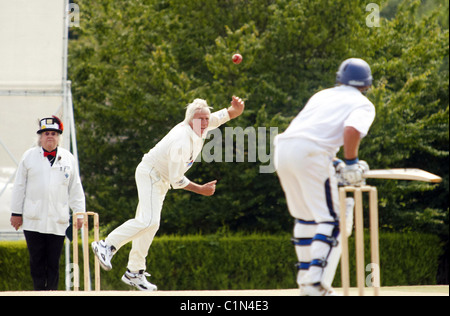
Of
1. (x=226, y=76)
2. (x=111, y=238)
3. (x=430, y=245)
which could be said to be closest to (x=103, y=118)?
(x=226, y=76)

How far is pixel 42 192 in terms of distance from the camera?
24.1ft

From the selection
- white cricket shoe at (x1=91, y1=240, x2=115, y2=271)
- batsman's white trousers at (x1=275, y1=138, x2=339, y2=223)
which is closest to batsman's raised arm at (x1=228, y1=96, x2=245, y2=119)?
white cricket shoe at (x1=91, y1=240, x2=115, y2=271)

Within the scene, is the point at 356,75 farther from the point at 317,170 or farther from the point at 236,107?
the point at 236,107

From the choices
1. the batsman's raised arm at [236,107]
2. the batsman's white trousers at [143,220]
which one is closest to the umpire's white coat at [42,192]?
the batsman's white trousers at [143,220]

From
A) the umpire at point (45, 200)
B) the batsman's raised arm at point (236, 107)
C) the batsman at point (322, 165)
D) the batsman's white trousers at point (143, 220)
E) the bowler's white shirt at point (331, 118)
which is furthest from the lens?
the batsman's raised arm at point (236, 107)

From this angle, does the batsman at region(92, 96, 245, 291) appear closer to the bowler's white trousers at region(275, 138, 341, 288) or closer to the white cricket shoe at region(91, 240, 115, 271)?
the white cricket shoe at region(91, 240, 115, 271)

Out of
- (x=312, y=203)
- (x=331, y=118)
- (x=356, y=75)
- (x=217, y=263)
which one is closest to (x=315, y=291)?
(x=312, y=203)

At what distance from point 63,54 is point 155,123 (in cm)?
372

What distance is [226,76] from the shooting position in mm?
13375

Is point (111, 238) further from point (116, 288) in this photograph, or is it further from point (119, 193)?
point (119, 193)

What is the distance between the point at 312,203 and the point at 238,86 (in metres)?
8.00

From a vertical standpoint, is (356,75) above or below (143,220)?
above

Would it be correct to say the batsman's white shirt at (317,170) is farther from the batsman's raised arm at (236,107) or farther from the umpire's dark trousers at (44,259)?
the umpire's dark trousers at (44,259)

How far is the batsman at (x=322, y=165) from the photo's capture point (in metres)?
5.20
